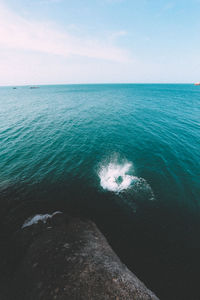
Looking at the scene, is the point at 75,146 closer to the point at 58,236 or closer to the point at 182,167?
the point at 58,236

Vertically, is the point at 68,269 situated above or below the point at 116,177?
above

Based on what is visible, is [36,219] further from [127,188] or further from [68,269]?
[127,188]

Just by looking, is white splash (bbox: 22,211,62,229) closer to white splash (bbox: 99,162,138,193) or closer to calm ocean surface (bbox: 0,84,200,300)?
calm ocean surface (bbox: 0,84,200,300)

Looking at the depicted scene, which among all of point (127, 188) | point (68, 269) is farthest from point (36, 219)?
point (127, 188)

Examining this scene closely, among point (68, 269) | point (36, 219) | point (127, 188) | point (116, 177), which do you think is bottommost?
point (36, 219)

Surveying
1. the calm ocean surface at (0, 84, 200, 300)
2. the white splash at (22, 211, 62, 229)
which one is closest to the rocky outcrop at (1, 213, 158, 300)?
the white splash at (22, 211, 62, 229)

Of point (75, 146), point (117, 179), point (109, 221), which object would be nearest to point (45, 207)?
point (109, 221)
